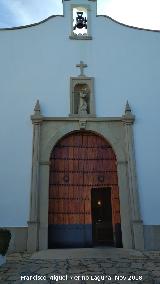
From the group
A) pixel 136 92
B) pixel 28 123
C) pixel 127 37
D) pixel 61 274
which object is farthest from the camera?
pixel 127 37

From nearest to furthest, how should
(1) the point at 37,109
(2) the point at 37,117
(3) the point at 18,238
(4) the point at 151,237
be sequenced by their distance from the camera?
(3) the point at 18,238
(4) the point at 151,237
(2) the point at 37,117
(1) the point at 37,109

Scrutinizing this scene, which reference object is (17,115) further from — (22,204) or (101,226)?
(101,226)

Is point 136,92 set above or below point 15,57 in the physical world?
below

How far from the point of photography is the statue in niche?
7.75 meters

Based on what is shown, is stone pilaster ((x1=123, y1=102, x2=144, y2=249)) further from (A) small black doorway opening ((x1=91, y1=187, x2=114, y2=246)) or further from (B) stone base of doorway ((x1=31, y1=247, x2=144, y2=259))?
(A) small black doorway opening ((x1=91, y1=187, x2=114, y2=246))

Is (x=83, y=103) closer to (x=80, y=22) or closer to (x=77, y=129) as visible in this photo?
(x=77, y=129)

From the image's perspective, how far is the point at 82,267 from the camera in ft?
15.2

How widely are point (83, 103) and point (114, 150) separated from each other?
1604 millimetres

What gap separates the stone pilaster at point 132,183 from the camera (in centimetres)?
663

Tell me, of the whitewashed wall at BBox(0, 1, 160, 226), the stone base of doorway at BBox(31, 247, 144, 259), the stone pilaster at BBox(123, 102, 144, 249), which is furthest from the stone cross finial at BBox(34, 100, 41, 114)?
the stone base of doorway at BBox(31, 247, 144, 259)

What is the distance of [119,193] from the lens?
23.1 ft

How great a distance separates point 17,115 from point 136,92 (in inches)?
133

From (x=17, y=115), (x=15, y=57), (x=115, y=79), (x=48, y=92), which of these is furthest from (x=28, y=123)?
(x=115, y=79)

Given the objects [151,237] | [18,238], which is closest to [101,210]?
[151,237]
